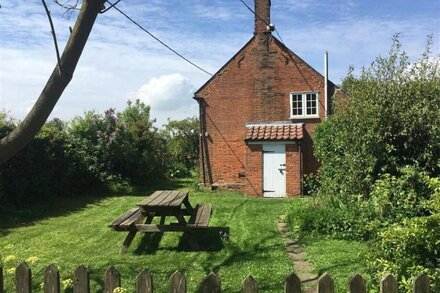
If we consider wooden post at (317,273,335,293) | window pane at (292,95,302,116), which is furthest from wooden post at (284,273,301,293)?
window pane at (292,95,302,116)

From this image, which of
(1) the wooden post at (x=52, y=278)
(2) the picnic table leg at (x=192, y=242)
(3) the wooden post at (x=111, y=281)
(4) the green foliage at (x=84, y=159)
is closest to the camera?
(3) the wooden post at (x=111, y=281)

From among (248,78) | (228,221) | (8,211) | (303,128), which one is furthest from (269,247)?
(248,78)

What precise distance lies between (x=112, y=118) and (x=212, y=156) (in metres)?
4.91

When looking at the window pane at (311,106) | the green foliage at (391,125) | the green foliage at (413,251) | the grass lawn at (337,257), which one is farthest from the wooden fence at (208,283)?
the window pane at (311,106)

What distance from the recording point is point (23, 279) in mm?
3480

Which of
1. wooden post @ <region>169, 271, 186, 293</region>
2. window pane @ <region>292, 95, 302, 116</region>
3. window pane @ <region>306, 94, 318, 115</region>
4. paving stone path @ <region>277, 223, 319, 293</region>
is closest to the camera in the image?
wooden post @ <region>169, 271, 186, 293</region>

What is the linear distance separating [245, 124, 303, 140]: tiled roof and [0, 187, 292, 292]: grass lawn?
5.57 meters

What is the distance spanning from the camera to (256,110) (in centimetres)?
1991

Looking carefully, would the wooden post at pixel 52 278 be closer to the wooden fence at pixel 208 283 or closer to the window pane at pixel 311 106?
the wooden fence at pixel 208 283

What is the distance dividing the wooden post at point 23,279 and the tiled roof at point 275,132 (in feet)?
49.8

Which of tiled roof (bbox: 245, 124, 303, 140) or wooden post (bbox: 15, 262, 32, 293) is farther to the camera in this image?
tiled roof (bbox: 245, 124, 303, 140)

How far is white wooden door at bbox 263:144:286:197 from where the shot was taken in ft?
59.9

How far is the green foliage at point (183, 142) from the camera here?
3055 centimetres

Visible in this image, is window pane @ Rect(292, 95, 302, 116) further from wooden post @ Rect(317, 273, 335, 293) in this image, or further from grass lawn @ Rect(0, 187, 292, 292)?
wooden post @ Rect(317, 273, 335, 293)
